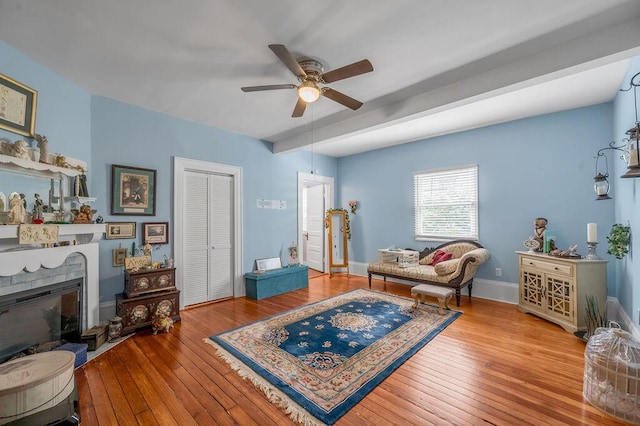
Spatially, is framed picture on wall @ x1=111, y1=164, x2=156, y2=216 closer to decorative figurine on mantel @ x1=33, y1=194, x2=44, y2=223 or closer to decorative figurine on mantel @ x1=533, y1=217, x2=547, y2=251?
decorative figurine on mantel @ x1=33, y1=194, x2=44, y2=223

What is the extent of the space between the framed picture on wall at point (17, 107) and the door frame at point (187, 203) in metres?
1.49

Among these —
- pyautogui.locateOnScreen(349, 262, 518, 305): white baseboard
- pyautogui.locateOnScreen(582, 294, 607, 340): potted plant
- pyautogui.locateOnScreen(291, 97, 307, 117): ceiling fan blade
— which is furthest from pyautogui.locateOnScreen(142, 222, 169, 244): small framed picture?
pyautogui.locateOnScreen(582, 294, 607, 340): potted plant

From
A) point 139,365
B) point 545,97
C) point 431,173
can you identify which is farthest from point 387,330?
point 545,97

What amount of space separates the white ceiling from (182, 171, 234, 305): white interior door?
1291 mm

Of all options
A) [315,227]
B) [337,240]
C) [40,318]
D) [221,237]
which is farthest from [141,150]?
A: [337,240]

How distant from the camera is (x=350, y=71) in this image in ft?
7.15

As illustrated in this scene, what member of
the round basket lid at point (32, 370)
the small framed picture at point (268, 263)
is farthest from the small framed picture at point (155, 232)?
the round basket lid at point (32, 370)

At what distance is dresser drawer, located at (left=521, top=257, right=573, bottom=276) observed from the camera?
3088 millimetres

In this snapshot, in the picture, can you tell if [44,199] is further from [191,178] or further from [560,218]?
[560,218]

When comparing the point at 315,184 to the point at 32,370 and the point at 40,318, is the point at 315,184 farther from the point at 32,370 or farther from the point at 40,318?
the point at 32,370

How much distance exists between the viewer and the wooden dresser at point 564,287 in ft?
9.75

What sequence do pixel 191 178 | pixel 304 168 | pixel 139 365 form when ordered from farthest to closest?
1. pixel 304 168
2. pixel 191 178
3. pixel 139 365

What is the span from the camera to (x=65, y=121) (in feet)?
9.20

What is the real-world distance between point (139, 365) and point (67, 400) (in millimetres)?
688
